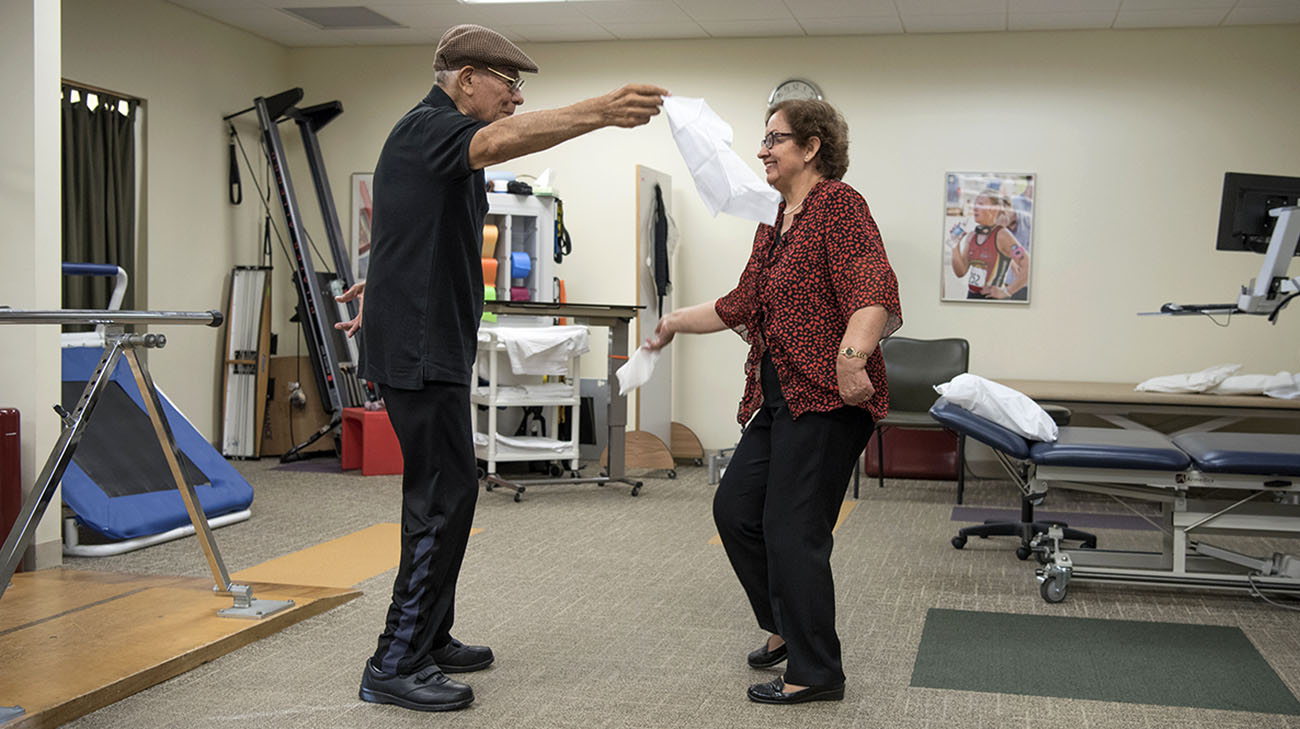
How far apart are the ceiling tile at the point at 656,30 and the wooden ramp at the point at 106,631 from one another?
4.55 meters

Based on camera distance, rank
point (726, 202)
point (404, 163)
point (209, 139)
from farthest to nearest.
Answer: point (209, 139), point (726, 202), point (404, 163)

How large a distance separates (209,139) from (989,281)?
4993mm

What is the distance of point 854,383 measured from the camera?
2.55 m

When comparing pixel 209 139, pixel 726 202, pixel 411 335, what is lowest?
pixel 411 335

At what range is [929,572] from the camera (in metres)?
4.32

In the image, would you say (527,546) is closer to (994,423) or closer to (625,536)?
(625,536)

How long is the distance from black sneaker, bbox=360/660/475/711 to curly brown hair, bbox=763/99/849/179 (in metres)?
1.50

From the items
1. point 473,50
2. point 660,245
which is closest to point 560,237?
point 660,245

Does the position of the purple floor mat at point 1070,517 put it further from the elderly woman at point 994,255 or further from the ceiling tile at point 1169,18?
the ceiling tile at point 1169,18

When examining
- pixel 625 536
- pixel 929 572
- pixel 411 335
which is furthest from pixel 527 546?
pixel 411 335

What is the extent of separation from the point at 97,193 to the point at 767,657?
5.20 metres

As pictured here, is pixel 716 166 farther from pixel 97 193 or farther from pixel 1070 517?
pixel 97 193

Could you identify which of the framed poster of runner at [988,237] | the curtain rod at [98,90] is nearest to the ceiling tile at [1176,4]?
the framed poster of runner at [988,237]

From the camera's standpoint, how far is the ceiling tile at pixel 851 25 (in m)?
6.98
